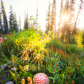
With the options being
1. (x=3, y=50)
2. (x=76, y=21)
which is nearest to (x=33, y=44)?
(x=3, y=50)

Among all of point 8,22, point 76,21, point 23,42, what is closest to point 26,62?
point 23,42

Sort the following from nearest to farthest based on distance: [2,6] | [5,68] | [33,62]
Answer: [5,68], [33,62], [2,6]

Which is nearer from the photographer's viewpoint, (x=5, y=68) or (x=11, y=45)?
(x=5, y=68)

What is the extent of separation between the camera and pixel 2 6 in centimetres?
3191

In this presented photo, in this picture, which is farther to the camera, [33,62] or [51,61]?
[33,62]

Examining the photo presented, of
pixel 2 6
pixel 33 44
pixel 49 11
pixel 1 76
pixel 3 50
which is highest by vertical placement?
pixel 2 6

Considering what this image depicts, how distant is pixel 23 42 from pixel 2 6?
35770mm

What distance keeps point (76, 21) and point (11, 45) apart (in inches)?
627

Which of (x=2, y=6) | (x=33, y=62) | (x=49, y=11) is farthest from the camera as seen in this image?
(x=2, y=6)

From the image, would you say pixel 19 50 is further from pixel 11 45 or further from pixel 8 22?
pixel 8 22

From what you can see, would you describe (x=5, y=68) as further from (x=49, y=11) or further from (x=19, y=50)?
(x=49, y=11)

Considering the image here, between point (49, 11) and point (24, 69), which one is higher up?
point (49, 11)

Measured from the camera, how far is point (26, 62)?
344 centimetres

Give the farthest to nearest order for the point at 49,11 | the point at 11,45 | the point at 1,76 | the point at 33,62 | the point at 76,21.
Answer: the point at 49,11 → the point at 76,21 → the point at 11,45 → the point at 33,62 → the point at 1,76
